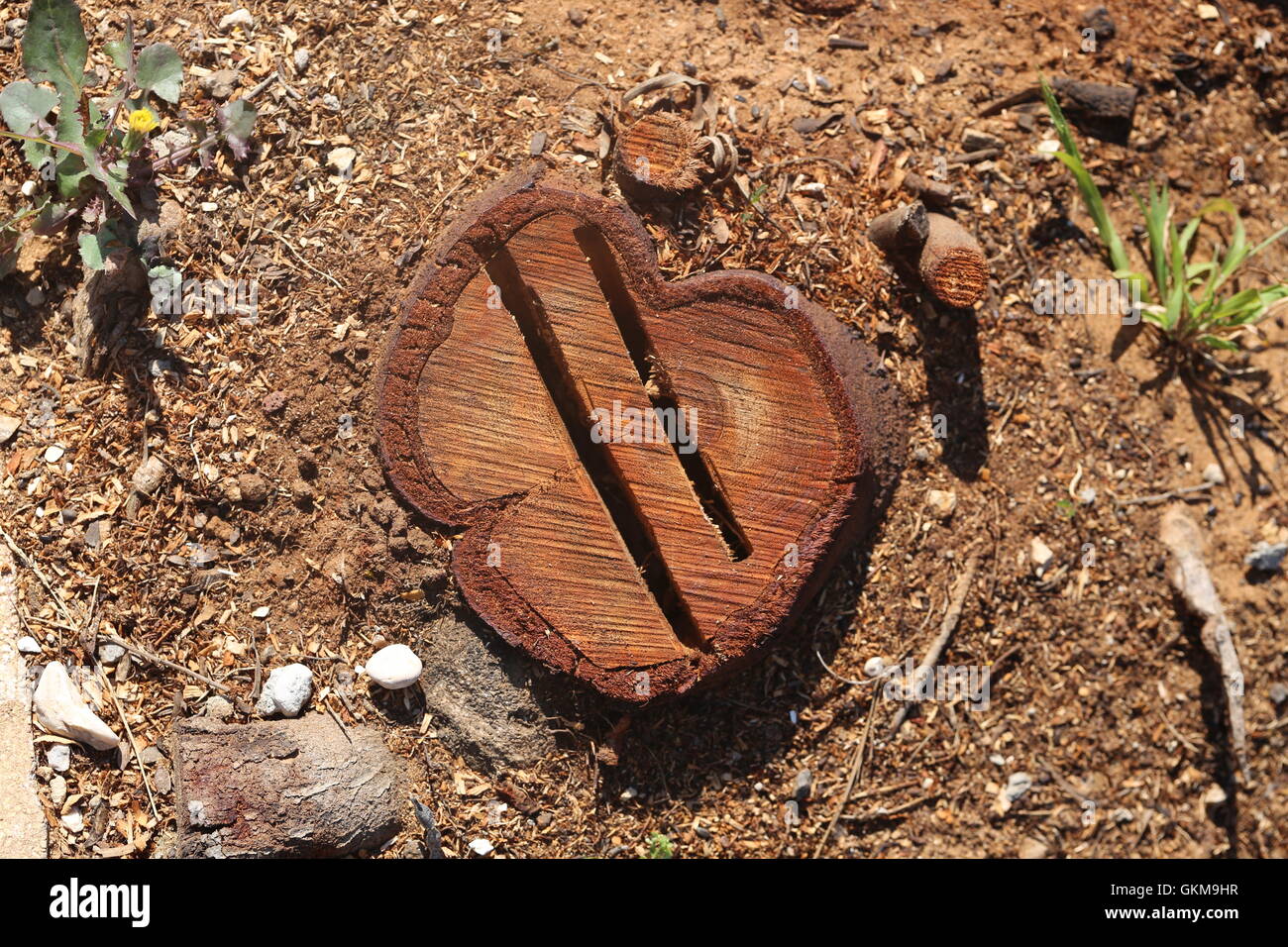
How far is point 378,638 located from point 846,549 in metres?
1.41

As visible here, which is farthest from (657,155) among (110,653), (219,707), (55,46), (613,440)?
(110,653)

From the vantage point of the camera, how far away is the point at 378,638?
255 centimetres

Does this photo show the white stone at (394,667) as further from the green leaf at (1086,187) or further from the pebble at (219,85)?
the green leaf at (1086,187)

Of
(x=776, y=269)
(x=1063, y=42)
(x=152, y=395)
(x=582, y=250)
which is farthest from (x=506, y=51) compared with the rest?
(x=1063, y=42)

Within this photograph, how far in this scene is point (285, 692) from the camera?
248 cm

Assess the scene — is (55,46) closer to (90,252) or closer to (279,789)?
(90,252)

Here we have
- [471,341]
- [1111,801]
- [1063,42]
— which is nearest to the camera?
[471,341]

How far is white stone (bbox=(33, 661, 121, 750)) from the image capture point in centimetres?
245

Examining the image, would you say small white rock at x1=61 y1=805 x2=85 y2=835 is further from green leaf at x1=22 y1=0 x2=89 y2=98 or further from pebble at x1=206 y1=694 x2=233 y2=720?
green leaf at x1=22 y1=0 x2=89 y2=98

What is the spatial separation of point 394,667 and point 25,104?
1.89 meters

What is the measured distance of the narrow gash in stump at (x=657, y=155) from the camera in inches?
104

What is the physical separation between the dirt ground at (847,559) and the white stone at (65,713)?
2.9 inches

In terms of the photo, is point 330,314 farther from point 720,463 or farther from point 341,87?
point 720,463

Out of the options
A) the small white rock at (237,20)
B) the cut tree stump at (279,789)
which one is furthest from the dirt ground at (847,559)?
the cut tree stump at (279,789)
